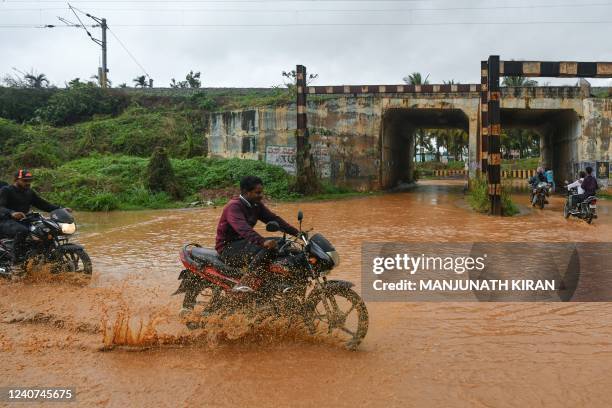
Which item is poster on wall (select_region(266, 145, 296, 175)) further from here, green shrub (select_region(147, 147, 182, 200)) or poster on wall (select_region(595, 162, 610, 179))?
poster on wall (select_region(595, 162, 610, 179))

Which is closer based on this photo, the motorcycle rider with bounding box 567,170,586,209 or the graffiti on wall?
the motorcycle rider with bounding box 567,170,586,209

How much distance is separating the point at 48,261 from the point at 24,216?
729mm

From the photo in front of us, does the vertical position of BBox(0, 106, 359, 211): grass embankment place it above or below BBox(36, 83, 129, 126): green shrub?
below

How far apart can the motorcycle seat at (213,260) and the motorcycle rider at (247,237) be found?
0.17ft

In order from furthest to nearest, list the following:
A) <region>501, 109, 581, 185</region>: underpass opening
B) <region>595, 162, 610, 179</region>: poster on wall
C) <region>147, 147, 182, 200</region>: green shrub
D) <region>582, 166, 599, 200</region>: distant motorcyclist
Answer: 1. <region>501, 109, 581, 185</region>: underpass opening
2. <region>595, 162, 610, 179</region>: poster on wall
3. <region>147, 147, 182, 200</region>: green shrub
4. <region>582, 166, 599, 200</region>: distant motorcyclist

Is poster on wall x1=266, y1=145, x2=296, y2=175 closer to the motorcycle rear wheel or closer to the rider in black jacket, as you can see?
the rider in black jacket

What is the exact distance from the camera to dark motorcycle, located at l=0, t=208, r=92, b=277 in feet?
24.1

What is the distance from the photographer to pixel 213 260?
509 cm

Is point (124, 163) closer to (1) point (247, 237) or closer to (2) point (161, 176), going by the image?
(2) point (161, 176)

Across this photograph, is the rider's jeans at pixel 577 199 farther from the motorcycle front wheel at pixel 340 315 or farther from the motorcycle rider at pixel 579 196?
the motorcycle front wheel at pixel 340 315

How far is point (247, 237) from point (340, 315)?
114 cm

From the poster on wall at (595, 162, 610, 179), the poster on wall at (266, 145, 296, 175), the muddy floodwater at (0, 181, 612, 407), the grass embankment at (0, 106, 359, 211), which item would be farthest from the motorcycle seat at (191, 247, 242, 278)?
the poster on wall at (595, 162, 610, 179)

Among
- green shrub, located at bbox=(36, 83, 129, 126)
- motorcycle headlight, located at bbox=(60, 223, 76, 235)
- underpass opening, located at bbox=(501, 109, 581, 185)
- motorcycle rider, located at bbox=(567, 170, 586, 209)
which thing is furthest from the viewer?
green shrub, located at bbox=(36, 83, 129, 126)

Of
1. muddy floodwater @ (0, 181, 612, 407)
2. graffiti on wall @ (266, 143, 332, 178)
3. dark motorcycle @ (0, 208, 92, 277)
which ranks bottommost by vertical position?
muddy floodwater @ (0, 181, 612, 407)
